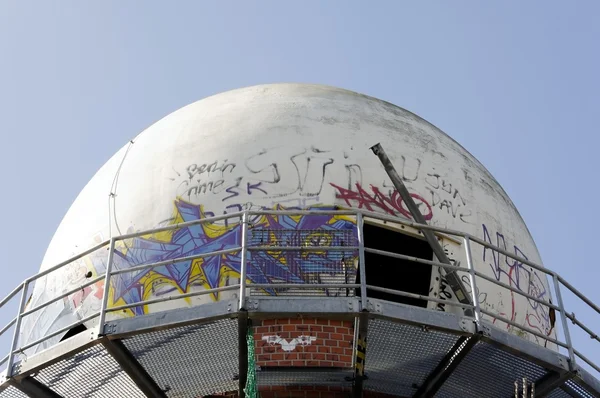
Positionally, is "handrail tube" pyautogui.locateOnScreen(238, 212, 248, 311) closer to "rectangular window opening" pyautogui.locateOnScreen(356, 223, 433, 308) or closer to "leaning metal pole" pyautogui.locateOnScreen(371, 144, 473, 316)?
"rectangular window opening" pyautogui.locateOnScreen(356, 223, 433, 308)

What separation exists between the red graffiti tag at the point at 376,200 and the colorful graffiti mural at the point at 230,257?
34cm

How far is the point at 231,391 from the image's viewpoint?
35.5ft

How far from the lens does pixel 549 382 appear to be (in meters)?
10.8

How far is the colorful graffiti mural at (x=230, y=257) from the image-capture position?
11.1 m

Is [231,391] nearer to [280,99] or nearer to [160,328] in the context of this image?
[160,328]

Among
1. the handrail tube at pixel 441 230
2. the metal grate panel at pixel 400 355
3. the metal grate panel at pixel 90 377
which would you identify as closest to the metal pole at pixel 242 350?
the metal grate panel at pixel 90 377

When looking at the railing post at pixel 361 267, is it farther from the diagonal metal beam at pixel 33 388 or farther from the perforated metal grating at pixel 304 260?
the diagonal metal beam at pixel 33 388

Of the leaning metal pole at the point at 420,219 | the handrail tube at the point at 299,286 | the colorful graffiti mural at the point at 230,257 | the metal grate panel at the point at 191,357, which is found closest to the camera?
the handrail tube at the point at 299,286

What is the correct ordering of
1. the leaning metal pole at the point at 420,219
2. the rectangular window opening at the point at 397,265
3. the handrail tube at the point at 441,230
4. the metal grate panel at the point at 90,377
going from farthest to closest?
1. the rectangular window opening at the point at 397,265
2. the leaning metal pole at the point at 420,219
3. the handrail tube at the point at 441,230
4. the metal grate panel at the point at 90,377

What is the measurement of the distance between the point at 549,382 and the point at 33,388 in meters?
4.86

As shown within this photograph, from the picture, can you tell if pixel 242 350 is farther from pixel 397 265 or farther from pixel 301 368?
pixel 397 265

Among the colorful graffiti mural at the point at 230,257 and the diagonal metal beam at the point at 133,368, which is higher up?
the colorful graffiti mural at the point at 230,257

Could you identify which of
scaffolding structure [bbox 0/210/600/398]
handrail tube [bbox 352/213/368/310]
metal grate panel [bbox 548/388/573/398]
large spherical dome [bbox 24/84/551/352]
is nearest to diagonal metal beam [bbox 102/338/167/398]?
scaffolding structure [bbox 0/210/600/398]

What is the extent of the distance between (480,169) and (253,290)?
4.15 meters
